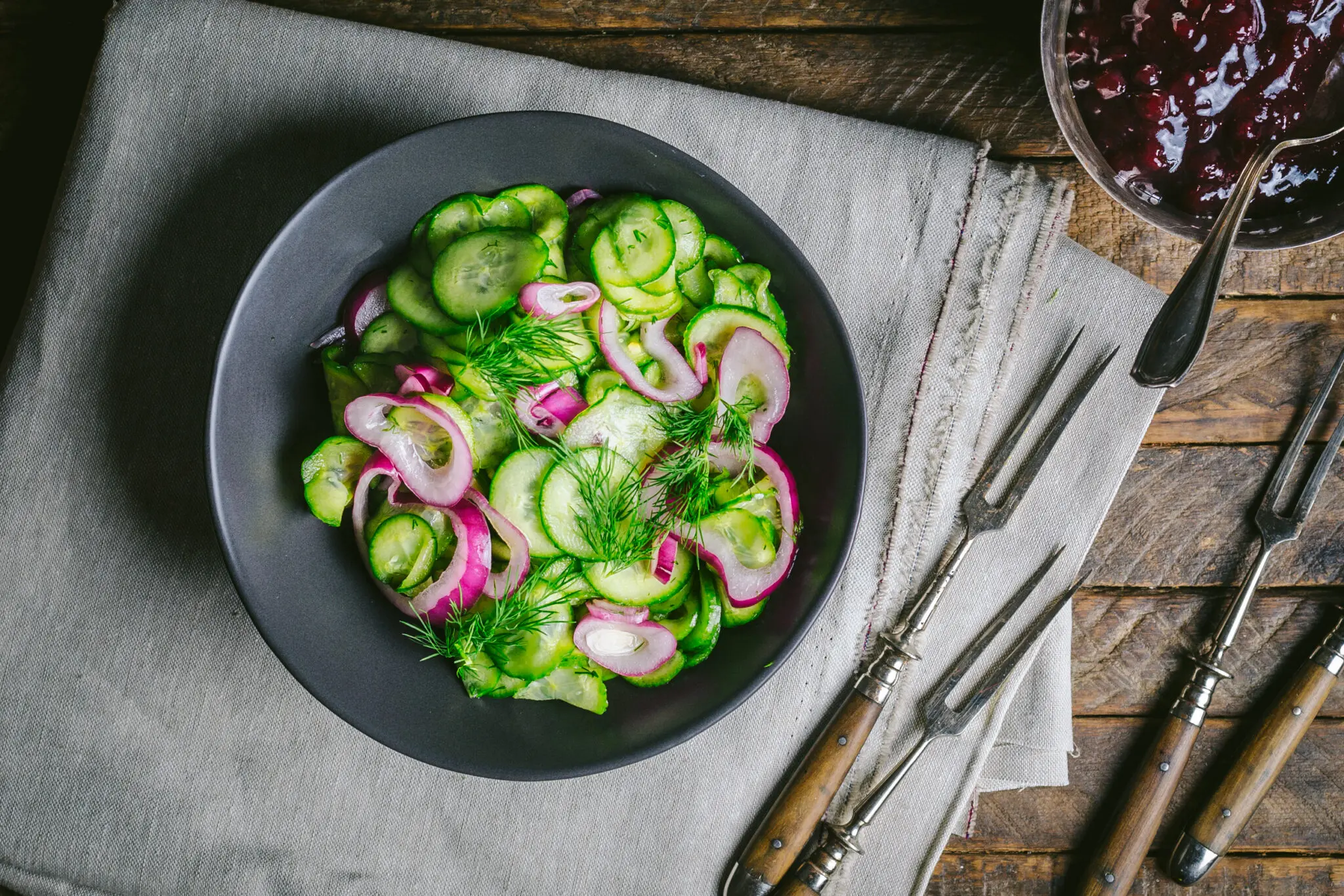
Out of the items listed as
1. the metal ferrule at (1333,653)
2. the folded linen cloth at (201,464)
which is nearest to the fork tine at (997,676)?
the folded linen cloth at (201,464)

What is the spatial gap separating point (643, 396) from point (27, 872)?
156 centimetres

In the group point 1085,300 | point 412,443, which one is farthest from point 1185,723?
point 412,443

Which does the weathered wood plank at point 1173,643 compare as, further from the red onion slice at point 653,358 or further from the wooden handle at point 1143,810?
the red onion slice at point 653,358

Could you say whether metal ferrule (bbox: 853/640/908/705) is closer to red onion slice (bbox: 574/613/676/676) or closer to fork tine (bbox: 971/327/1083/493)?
fork tine (bbox: 971/327/1083/493)

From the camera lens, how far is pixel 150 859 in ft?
6.05

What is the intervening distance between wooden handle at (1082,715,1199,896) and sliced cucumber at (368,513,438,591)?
1.50 meters

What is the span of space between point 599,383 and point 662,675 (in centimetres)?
52

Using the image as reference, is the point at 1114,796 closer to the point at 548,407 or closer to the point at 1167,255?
the point at 1167,255

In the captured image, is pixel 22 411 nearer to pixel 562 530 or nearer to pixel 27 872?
pixel 27 872

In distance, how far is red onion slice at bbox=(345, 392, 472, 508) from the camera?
1497 mm

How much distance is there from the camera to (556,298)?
151cm

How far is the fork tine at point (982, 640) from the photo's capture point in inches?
73.4

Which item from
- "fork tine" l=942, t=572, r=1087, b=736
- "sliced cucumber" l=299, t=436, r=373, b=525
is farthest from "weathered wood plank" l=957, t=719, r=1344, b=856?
"sliced cucumber" l=299, t=436, r=373, b=525

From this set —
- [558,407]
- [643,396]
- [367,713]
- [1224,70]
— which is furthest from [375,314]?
[1224,70]
